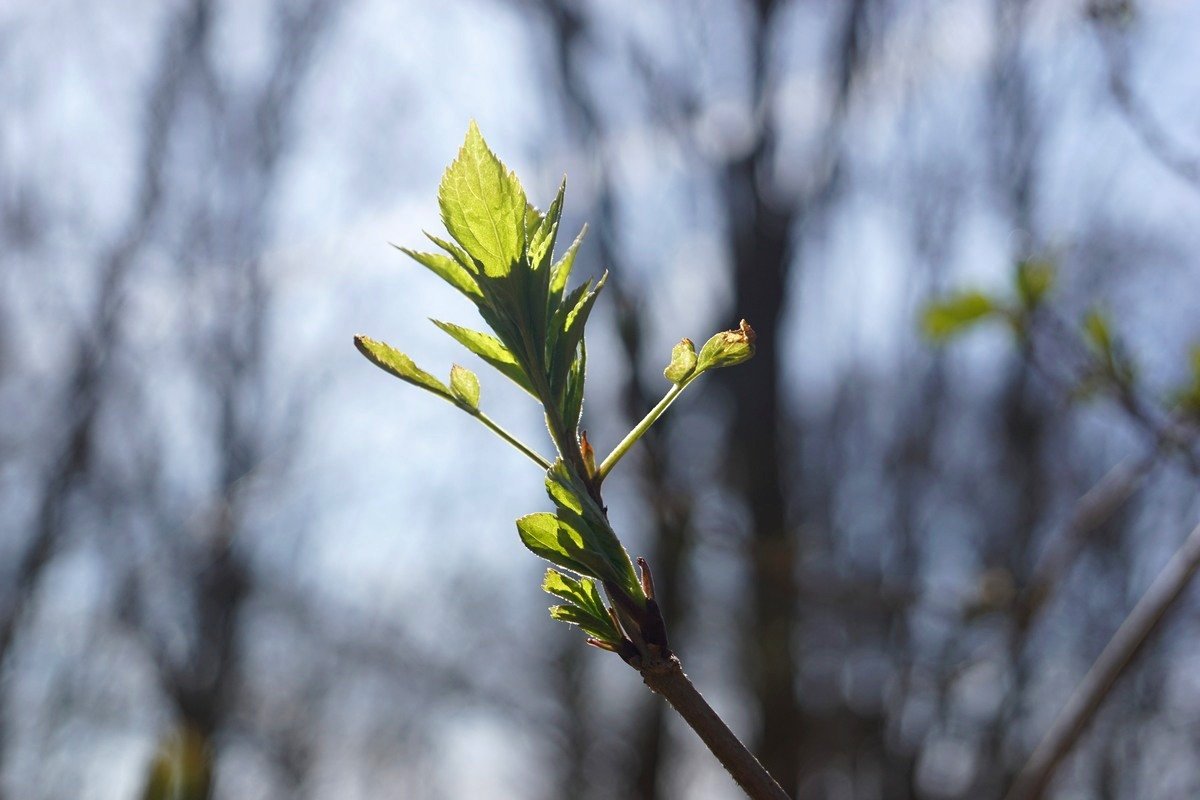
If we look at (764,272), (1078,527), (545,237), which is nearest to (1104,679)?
(1078,527)

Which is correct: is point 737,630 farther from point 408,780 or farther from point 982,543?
point 408,780

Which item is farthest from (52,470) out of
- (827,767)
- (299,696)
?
(827,767)

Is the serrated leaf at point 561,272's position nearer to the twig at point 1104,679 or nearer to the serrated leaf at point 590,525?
the serrated leaf at point 590,525

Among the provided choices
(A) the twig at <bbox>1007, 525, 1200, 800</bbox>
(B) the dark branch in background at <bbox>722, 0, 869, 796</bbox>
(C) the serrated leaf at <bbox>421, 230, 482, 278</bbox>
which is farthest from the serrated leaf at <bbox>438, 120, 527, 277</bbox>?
(B) the dark branch in background at <bbox>722, 0, 869, 796</bbox>

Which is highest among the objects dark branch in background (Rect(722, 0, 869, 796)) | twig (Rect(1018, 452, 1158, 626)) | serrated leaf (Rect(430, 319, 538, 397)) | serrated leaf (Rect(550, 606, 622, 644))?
dark branch in background (Rect(722, 0, 869, 796))

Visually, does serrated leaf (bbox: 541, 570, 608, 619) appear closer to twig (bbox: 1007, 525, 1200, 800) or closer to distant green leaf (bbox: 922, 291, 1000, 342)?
twig (bbox: 1007, 525, 1200, 800)
